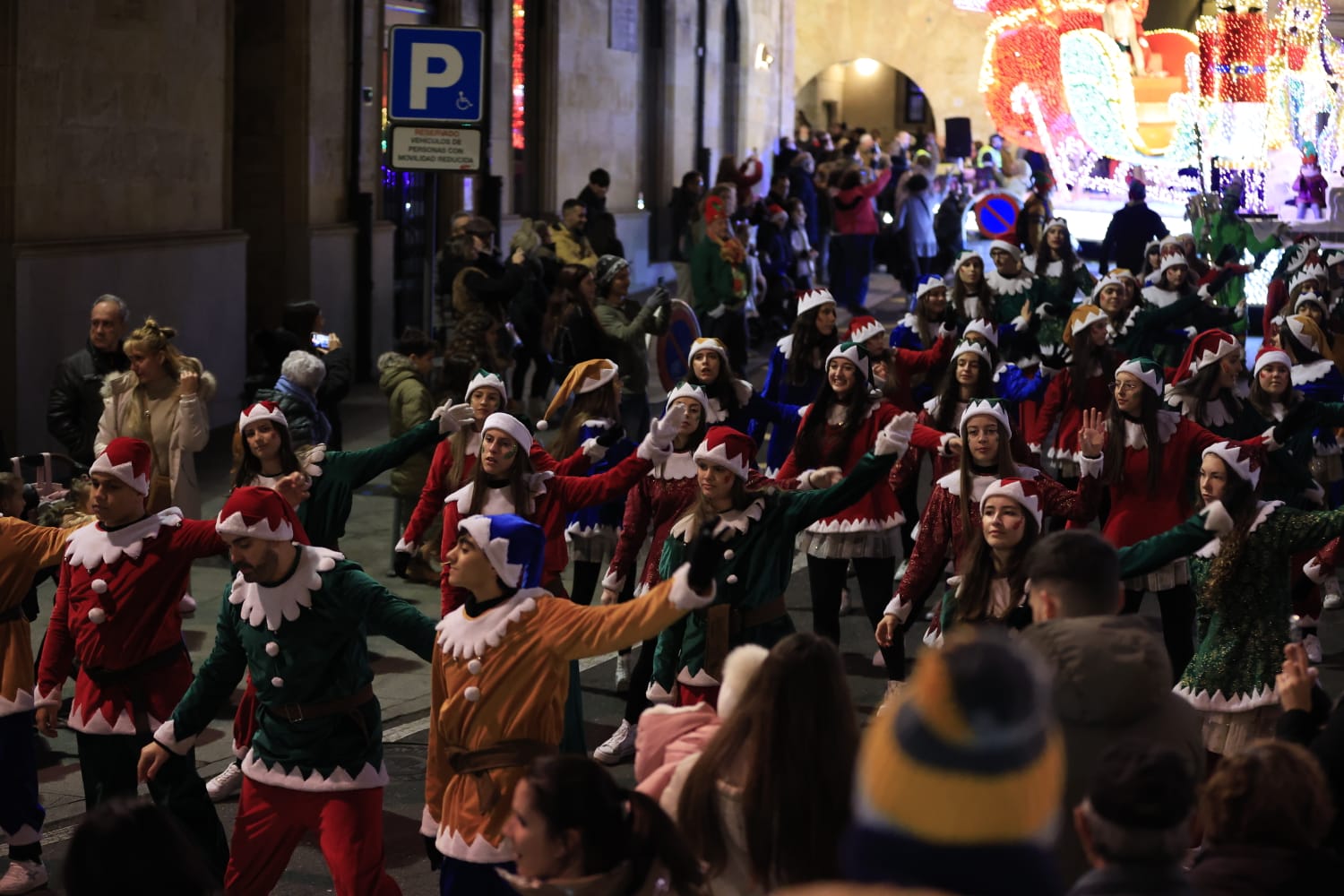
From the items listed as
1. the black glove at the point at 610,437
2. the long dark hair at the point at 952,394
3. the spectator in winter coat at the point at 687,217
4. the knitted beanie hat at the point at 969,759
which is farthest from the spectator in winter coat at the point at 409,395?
the spectator in winter coat at the point at 687,217

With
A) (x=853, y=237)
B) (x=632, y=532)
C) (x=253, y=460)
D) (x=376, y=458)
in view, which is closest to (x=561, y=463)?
(x=632, y=532)

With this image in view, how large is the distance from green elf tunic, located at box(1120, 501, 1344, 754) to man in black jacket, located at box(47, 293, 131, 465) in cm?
601

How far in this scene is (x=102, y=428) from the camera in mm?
9836

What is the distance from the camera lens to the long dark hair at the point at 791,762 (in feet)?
13.5

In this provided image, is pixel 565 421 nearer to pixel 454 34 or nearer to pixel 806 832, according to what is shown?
pixel 454 34

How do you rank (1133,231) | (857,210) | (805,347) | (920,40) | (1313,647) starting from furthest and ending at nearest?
(920,40), (857,210), (1133,231), (805,347), (1313,647)

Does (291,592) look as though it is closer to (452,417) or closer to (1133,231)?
(452,417)

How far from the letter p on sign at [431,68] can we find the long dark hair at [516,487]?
4.30 metres

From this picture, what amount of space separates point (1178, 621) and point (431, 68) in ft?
18.9

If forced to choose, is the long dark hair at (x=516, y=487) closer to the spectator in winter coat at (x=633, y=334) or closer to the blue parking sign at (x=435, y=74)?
the blue parking sign at (x=435, y=74)

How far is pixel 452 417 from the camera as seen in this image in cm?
849

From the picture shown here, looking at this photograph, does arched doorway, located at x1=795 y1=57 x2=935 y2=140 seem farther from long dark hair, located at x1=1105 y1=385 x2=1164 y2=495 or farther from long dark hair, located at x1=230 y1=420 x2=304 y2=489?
long dark hair, located at x1=230 y1=420 x2=304 y2=489

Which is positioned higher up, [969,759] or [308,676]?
[969,759]

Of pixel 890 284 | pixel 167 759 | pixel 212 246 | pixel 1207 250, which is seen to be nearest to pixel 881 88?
pixel 890 284
